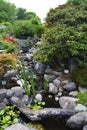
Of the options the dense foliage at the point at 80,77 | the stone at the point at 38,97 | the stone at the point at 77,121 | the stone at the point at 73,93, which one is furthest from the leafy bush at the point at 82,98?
the stone at the point at 38,97

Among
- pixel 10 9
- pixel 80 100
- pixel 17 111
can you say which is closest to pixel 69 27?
pixel 80 100

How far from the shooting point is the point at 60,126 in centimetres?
700

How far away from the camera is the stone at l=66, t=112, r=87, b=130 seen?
6.72 metres

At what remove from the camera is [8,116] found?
723 centimetres

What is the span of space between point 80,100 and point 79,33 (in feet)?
9.54

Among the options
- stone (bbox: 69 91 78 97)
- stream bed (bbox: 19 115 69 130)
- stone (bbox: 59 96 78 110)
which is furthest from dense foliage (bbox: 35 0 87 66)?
stream bed (bbox: 19 115 69 130)

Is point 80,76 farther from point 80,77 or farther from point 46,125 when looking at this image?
point 46,125

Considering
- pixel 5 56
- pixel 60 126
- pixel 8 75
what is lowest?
pixel 60 126

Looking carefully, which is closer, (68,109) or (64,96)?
(68,109)

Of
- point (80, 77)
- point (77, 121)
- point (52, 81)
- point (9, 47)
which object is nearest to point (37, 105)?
point (77, 121)

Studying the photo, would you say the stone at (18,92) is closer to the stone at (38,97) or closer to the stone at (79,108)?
the stone at (38,97)

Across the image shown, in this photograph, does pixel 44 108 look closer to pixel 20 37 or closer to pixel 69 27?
pixel 69 27

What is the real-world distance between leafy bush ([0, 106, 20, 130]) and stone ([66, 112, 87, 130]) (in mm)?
1296

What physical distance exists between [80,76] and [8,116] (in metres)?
3.20
